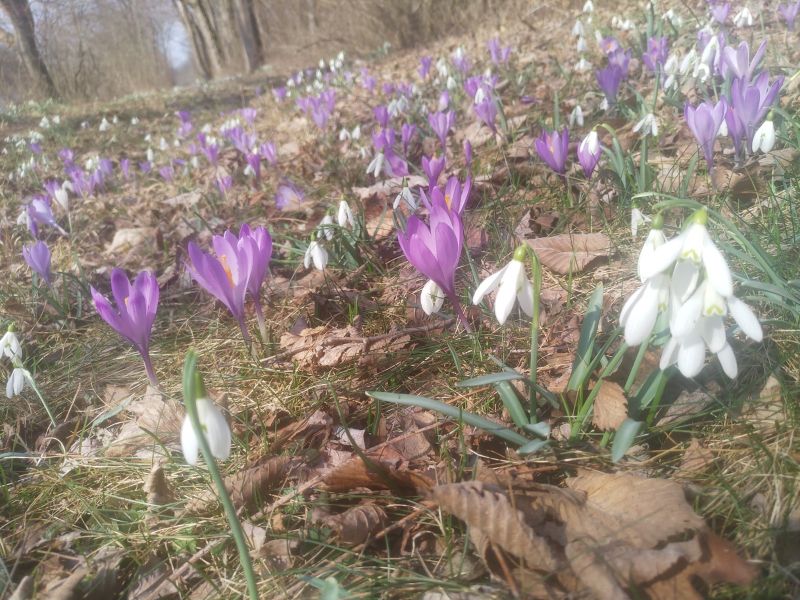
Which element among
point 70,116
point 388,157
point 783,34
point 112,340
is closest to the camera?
point 112,340

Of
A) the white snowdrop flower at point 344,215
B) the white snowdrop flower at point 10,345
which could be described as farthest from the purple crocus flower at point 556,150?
the white snowdrop flower at point 10,345

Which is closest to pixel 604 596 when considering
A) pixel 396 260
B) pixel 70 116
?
pixel 396 260

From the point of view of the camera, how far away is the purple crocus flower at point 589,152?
2213 millimetres

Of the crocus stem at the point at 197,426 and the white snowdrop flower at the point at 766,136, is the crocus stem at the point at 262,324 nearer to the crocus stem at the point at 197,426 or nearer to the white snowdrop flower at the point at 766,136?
the crocus stem at the point at 197,426

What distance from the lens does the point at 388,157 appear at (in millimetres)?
2846

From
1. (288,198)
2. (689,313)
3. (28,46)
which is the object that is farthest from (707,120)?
(28,46)

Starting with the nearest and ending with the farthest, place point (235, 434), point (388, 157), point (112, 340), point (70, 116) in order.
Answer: point (235, 434) → point (112, 340) → point (388, 157) → point (70, 116)

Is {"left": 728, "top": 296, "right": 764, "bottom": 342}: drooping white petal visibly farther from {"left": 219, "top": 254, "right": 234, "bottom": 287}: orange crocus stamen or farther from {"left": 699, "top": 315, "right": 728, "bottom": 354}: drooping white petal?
{"left": 219, "top": 254, "right": 234, "bottom": 287}: orange crocus stamen

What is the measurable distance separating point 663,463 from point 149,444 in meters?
1.38

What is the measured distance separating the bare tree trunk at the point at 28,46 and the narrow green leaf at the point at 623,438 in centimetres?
1869

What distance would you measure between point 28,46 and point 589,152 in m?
19.1

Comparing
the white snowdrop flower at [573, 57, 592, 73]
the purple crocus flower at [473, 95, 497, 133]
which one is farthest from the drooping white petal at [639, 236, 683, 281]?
the white snowdrop flower at [573, 57, 592, 73]

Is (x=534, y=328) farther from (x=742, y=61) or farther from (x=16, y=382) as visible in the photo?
(x=742, y=61)

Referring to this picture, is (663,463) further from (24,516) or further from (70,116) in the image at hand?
(70,116)
